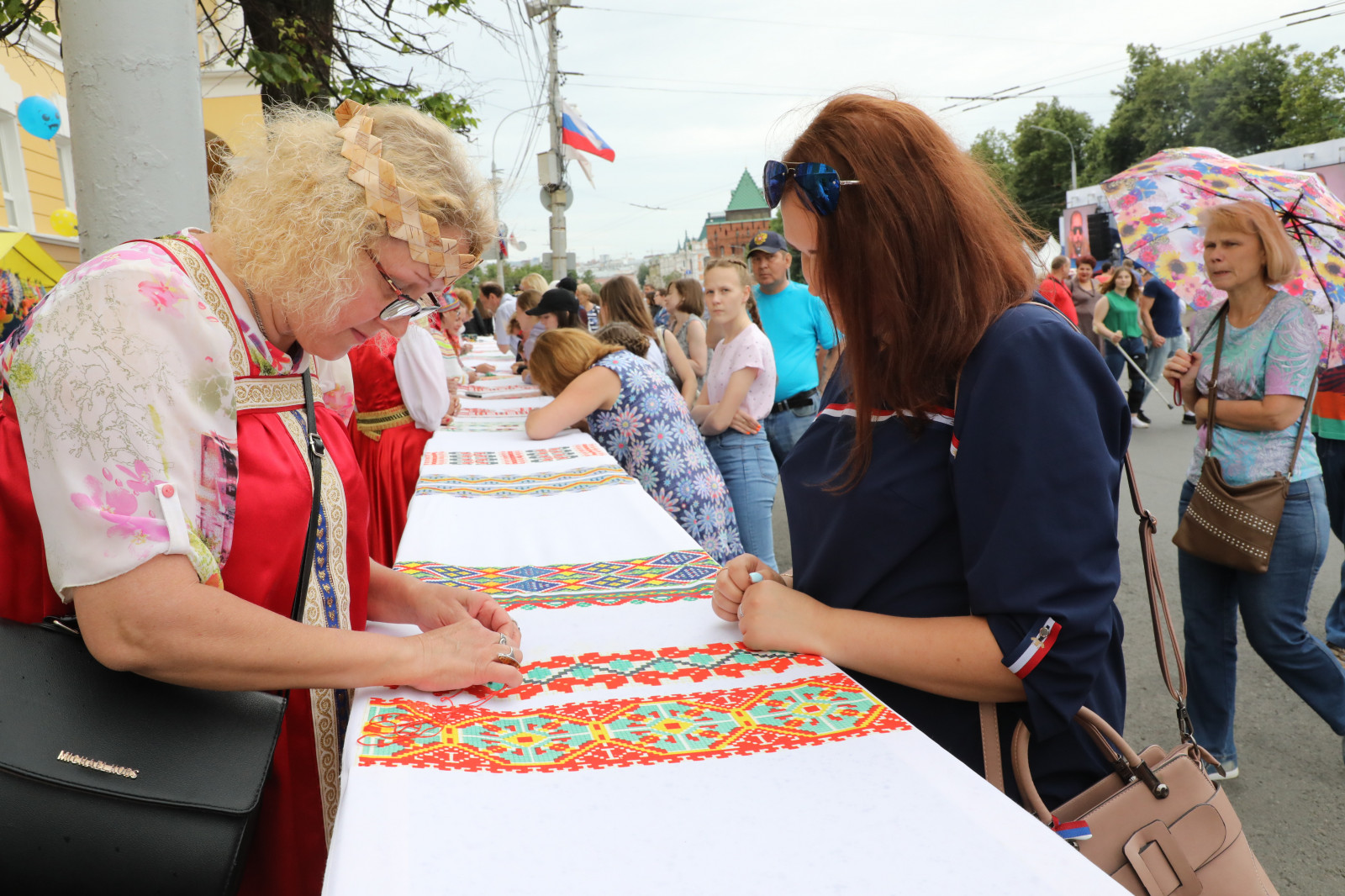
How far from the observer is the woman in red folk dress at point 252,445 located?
1102mm

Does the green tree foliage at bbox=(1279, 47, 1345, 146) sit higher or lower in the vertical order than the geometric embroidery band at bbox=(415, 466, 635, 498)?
higher

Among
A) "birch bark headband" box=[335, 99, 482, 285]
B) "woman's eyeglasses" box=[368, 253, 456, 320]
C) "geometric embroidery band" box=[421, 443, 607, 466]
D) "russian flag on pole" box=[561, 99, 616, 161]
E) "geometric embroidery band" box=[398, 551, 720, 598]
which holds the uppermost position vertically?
"russian flag on pole" box=[561, 99, 616, 161]

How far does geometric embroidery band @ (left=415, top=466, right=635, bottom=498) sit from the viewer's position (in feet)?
9.80

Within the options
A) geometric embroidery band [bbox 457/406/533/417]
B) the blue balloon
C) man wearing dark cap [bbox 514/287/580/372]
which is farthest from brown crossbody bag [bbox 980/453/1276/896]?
the blue balloon

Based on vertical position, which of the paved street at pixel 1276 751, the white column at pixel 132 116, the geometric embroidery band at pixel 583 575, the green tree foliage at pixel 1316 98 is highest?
the green tree foliage at pixel 1316 98

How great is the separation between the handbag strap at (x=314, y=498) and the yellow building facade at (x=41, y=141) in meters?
8.79

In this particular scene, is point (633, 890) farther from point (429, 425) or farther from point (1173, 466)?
point (1173, 466)

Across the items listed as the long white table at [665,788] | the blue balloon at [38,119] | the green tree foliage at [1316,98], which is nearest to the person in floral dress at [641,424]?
the long white table at [665,788]

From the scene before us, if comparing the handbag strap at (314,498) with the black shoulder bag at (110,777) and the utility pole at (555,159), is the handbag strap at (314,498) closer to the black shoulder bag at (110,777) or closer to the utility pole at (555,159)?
the black shoulder bag at (110,777)

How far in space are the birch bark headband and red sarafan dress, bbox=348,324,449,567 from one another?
2.78m

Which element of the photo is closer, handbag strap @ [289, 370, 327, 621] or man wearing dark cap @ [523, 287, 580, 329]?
handbag strap @ [289, 370, 327, 621]

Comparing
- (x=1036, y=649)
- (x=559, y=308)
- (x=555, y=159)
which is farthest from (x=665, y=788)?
(x=555, y=159)

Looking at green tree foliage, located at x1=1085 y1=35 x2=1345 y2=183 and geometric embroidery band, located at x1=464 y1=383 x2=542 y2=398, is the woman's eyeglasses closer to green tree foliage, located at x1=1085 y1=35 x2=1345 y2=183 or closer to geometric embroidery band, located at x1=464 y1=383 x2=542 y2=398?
geometric embroidery band, located at x1=464 y1=383 x2=542 y2=398

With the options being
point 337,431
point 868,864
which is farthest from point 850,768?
point 337,431
